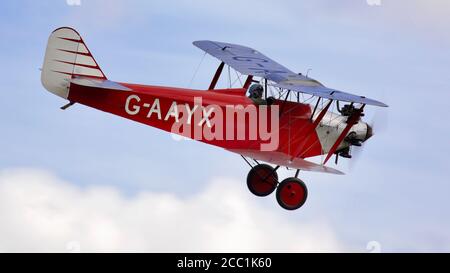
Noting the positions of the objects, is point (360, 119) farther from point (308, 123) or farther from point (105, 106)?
point (105, 106)

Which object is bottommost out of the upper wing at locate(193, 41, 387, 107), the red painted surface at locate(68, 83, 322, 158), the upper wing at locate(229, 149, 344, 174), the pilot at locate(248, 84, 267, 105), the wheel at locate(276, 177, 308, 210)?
the wheel at locate(276, 177, 308, 210)

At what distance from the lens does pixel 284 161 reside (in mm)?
29719

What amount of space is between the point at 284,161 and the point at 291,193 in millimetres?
605

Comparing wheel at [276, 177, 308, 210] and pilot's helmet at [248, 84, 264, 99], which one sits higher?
pilot's helmet at [248, 84, 264, 99]

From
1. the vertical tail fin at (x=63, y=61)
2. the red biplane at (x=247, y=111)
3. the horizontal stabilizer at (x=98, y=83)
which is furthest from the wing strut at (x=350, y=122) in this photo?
the vertical tail fin at (x=63, y=61)

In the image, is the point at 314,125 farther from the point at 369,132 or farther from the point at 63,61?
the point at 63,61

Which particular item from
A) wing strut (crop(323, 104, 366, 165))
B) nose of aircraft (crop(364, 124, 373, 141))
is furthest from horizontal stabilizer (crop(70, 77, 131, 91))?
nose of aircraft (crop(364, 124, 373, 141))

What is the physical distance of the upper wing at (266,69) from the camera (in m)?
29.6

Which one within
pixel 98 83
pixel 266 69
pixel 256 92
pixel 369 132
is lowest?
pixel 369 132

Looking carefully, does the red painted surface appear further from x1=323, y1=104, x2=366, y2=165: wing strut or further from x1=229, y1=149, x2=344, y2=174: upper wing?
x1=323, y1=104, x2=366, y2=165: wing strut

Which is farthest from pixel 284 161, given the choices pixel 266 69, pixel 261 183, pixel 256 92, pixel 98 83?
pixel 98 83

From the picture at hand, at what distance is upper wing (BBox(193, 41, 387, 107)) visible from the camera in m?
29.6

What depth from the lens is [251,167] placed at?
3056 cm

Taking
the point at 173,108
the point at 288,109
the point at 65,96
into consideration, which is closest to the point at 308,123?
the point at 288,109
